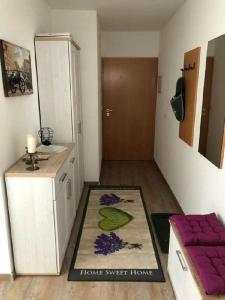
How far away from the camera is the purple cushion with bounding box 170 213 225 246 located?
1.79m

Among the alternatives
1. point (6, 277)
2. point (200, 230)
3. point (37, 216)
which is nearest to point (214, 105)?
point (200, 230)

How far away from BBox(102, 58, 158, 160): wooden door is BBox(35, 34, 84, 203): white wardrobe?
210 cm

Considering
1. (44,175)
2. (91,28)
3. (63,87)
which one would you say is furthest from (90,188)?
(91,28)

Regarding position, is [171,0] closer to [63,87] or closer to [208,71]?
[208,71]

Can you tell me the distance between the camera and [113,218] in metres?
3.19

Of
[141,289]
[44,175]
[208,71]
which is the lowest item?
[141,289]

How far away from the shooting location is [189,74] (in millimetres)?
2945

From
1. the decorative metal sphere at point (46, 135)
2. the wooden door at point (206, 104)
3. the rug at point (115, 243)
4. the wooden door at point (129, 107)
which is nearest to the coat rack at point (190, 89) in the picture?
the wooden door at point (206, 104)

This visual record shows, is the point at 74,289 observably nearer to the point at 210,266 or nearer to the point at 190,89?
the point at 210,266

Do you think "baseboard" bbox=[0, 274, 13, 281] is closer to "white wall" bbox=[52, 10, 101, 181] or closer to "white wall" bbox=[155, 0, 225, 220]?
"white wall" bbox=[155, 0, 225, 220]

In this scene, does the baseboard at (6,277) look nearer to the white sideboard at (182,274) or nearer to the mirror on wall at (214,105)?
the white sideboard at (182,274)

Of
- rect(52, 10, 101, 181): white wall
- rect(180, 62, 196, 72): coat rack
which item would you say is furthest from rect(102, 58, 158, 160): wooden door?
rect(180, 62, 196, 72): coat rack

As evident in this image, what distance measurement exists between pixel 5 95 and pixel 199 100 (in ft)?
5.98

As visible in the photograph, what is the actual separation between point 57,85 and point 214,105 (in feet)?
5.72
